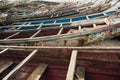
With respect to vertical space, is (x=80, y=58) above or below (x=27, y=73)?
above

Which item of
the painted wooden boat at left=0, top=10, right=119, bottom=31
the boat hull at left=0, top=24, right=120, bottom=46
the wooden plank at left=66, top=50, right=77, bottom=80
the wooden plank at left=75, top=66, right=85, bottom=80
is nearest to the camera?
the wooden plank at left=66, top=50, right=77, bottom=80

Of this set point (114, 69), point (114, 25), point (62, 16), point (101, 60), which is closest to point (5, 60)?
point (101, 60)

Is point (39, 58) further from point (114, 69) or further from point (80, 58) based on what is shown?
point (114, 69)

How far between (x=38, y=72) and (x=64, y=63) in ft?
1.44

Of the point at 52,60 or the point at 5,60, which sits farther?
the point at 5,60

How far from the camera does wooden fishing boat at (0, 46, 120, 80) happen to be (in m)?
2.33

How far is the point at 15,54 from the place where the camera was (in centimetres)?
289

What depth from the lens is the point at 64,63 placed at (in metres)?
2.61

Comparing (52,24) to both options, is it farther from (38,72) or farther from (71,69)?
(71,69)

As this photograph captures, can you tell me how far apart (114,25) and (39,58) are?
245 cm

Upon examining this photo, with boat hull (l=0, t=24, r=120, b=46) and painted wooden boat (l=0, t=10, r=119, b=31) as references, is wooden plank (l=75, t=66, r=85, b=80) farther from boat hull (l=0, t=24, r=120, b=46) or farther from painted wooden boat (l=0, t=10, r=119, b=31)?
painted wooden boat (l=0, t=10, r=119, b=31)

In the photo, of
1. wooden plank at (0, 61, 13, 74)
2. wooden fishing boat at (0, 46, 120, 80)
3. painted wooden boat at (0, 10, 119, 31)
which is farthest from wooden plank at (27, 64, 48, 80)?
painted wooden boat at (0, 10, 119, 31)

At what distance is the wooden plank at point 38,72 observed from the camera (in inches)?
92.5

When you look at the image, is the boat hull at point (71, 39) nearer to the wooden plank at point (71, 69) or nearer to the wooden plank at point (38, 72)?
the wooden plank at point (38, 72)
